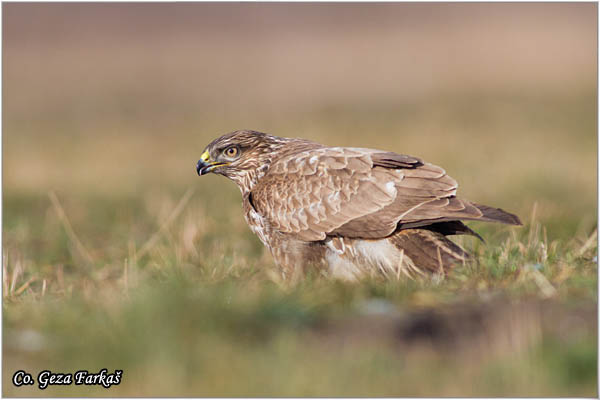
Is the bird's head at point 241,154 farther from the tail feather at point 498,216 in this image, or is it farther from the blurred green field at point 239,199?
the tail feather at point 498,216

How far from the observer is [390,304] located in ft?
14.6

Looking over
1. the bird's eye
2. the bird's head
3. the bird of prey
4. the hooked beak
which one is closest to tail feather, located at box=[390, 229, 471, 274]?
the bird of prey

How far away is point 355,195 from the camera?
5.62 metres

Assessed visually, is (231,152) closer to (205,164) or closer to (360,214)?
(205,164)

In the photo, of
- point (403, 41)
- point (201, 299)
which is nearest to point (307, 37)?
point (403, 41)

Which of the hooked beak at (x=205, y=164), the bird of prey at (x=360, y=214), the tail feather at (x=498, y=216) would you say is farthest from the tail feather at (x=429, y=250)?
the hooked beak at (x=205, y=164)

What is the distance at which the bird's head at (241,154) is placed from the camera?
635 cm

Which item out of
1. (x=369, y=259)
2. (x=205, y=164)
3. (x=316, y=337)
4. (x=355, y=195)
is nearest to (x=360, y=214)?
(x=355, y=195)

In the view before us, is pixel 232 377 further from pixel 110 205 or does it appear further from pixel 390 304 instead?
pixel 110 205

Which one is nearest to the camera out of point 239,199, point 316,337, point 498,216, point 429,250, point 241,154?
point 316,337

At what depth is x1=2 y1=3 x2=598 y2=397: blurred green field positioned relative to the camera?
369 centimetres

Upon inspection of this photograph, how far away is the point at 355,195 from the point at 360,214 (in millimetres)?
138

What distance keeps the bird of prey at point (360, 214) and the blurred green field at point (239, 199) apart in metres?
0.30

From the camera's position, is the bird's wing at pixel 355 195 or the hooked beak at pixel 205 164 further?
the hooked beak at pixel 205 164
